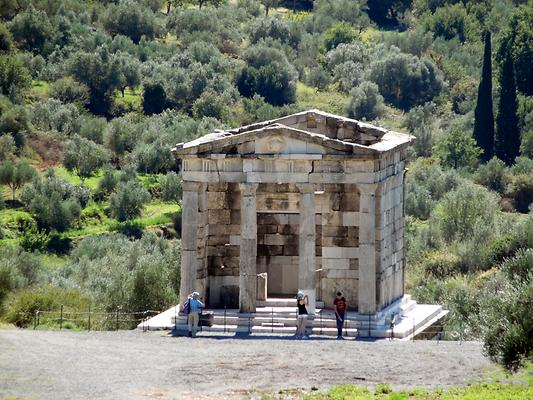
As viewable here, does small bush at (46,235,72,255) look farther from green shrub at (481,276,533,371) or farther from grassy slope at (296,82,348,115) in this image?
green shrub at (481,276,533,371)

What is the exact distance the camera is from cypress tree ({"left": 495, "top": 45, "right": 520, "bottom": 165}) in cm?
11419

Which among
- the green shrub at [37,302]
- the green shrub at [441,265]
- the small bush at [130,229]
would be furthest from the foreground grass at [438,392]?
the small bush at [130,229]

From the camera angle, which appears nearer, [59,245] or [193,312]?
[193,312]

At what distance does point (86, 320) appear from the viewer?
198ft

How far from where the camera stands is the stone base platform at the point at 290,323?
5522 centimetres

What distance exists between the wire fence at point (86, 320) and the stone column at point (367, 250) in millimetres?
6380

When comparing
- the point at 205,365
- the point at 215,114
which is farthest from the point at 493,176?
the point at 205,365

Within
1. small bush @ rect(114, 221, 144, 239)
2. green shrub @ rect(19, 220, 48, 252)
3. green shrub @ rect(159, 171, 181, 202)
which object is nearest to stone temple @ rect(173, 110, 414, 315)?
green shrub @ rect(19, 220, 48, 252)

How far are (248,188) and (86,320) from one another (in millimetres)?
7441

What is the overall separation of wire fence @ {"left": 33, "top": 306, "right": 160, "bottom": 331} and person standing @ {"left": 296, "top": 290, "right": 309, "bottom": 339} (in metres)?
5.29

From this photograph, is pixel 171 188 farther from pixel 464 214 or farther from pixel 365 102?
pixel 365 102

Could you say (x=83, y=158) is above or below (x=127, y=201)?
above

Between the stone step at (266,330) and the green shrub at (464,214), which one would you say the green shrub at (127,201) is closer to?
the green shrub at (464,214)

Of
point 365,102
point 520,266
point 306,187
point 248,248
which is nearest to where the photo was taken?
point 306,187
